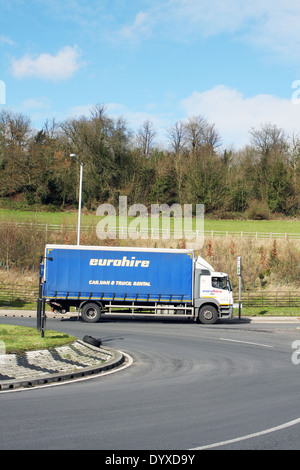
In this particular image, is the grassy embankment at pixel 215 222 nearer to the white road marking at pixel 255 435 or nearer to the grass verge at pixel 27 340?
the grass verge at pixel 27 340

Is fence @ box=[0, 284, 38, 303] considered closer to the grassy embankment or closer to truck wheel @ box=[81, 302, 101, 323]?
the grassy embankment

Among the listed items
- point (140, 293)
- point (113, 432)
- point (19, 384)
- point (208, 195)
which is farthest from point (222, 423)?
point (208, 195)

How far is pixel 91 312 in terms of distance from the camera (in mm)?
26391

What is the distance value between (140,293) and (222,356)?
10.9 metres

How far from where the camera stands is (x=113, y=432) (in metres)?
7.33

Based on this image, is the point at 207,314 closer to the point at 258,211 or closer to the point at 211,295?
the point at 211,295

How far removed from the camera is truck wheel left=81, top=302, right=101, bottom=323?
26203 millimetres

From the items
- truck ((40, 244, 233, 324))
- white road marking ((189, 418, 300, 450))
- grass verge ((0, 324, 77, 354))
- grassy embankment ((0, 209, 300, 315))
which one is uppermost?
grassy embankment ((0, 209, 300, 315))

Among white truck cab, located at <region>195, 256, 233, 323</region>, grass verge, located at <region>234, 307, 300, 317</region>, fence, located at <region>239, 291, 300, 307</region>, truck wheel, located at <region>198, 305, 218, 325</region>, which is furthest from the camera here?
fence, located at <region>239, 291, 300, 307</region>

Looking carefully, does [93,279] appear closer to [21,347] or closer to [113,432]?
[21,347]

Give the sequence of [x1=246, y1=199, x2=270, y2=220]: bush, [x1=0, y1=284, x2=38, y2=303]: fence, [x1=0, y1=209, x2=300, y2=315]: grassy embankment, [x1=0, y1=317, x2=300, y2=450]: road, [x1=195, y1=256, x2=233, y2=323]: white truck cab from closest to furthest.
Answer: [x1=0, y1=317, x2=300, y2=450]: road, [x1=195, y1=256, x2=233, y2=323]: white truck cab, [x1=0, y1=284, x2=38, y2=303]: fence, [x1=0, y1=209, x2=300, y2=315]: grassy embankment, [x1=246, y1=199, x2=270, y2=220]: bush

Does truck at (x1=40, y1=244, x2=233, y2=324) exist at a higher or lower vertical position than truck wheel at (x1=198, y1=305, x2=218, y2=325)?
higher

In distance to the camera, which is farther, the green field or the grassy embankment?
the green field

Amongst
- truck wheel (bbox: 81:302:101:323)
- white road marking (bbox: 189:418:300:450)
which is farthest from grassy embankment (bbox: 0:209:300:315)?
white road marking (bbox: 189:418:300:450)
